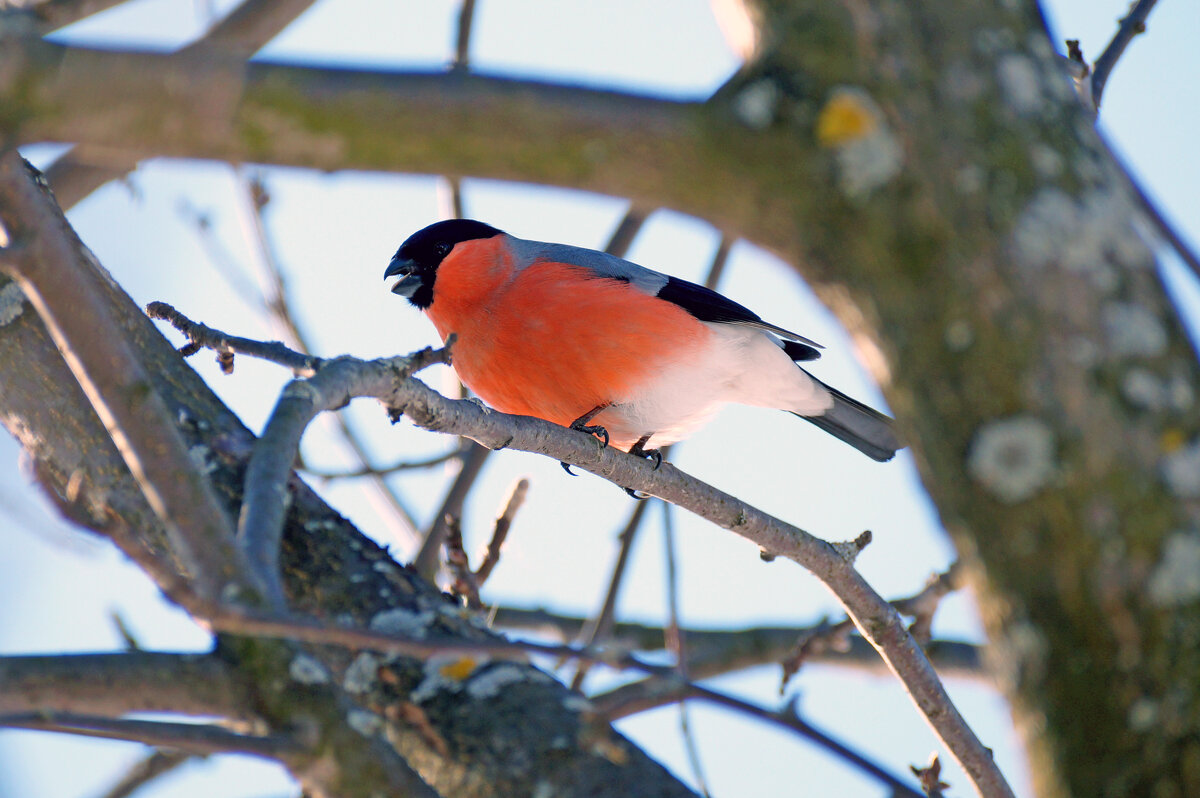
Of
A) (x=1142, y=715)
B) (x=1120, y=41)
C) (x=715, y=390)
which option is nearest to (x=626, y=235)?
(x=715, y=390)

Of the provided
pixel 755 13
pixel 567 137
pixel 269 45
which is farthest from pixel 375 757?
pixel 269 45

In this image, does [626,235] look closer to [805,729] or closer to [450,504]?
[450,504]

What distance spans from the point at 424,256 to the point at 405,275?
0.12m

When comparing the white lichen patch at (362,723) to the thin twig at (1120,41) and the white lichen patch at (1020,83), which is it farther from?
the thin twig at (1120,41)

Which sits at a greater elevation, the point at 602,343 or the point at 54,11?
the point at 602,343

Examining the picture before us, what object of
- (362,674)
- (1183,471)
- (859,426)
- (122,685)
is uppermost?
(859,426)

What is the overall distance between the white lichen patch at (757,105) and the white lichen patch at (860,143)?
0.22ft

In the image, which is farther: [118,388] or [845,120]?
[118,388]

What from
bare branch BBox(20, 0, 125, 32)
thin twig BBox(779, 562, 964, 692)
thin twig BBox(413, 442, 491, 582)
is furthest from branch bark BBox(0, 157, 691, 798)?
thin twig BBox(413, 442, 491, 582)

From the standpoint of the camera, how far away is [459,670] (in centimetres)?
195

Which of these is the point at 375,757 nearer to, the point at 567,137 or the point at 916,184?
the point at 567,137

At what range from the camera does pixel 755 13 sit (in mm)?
1369

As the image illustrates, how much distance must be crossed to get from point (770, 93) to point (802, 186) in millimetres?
136

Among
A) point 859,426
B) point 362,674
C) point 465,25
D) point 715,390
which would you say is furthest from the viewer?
point 859,426
